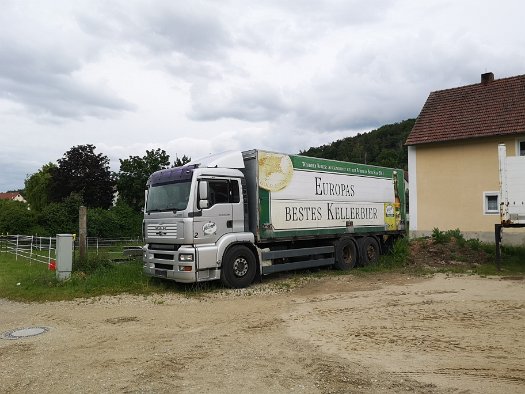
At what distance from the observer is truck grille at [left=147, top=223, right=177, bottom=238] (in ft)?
34.8

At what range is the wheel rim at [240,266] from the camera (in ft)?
36.6

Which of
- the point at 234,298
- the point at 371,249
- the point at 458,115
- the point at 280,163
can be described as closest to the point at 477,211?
the point at 458,115

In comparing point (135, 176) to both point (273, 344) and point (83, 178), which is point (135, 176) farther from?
point (273, 344)

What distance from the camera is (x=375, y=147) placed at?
242ft

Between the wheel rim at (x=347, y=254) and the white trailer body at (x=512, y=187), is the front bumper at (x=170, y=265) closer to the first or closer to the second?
the wheel rim at (x=347, y=254)

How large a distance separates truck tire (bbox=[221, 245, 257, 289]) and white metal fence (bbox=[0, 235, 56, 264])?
357 inches

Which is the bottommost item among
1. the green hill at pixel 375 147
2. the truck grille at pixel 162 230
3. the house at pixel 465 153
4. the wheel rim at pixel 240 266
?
the wheel rim at pixel 240 266

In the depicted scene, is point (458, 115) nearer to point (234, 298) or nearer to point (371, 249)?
point (371, 249)

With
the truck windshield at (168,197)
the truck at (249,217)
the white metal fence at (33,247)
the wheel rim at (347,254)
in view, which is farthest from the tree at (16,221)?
the wheel rim at (347,254)

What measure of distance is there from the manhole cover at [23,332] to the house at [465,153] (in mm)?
16424

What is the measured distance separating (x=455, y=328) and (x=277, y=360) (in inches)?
121

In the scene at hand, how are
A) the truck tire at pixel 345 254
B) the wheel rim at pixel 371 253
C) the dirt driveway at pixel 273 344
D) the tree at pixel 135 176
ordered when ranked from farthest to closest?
1. the tree at pixel 135 176
2. the wheel rim at pixel 371 253
3. the truck tire at pixel 345 254
4. the dirt driveway at pixel 273 344

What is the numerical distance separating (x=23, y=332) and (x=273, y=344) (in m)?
4.10

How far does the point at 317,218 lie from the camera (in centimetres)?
1321
